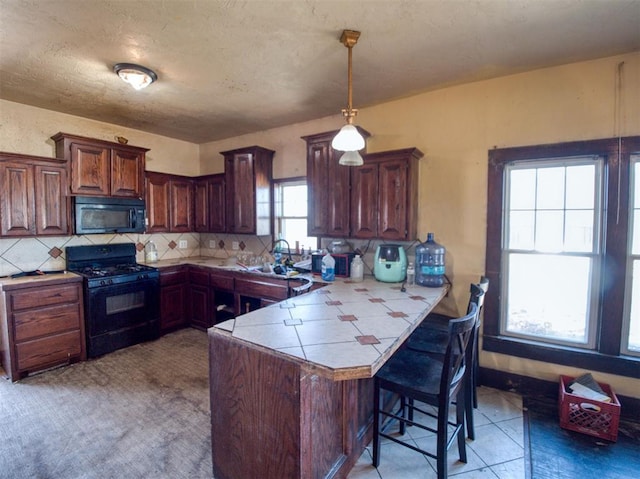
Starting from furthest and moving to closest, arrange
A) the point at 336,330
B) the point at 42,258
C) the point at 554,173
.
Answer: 1. the point at 42,258
2. the point at 554,173
3. the point at 336,330

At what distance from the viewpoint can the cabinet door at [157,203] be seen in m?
4.02

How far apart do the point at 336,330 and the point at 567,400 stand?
6.01 feet

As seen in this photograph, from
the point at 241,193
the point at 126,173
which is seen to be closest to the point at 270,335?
the point at 241,193

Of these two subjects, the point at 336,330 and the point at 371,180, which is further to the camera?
the point at 371,180

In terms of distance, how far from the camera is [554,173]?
2.48 meters

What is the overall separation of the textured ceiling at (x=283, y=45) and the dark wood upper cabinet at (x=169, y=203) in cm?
118

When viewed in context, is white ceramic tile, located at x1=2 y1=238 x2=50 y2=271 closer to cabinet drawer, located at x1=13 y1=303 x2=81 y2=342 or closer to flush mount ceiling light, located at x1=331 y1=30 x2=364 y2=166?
cabinet drawer, located at x1=13 y1=303 x2=81 y2=342

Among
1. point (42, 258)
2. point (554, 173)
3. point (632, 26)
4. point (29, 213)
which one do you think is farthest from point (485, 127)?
point (42, 258)

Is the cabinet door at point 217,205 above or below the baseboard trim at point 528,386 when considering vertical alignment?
above

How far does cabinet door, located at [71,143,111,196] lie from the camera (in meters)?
3.23

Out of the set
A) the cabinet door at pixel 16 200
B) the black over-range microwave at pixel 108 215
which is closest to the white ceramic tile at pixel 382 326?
the black over-range microwave at pixel 108 215

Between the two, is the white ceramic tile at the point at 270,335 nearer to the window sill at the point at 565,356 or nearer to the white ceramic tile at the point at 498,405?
the white ceramic tile at the point at 498,405

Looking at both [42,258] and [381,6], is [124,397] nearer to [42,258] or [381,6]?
[42,258]

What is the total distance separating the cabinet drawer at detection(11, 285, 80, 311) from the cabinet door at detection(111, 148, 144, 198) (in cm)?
A: 114
